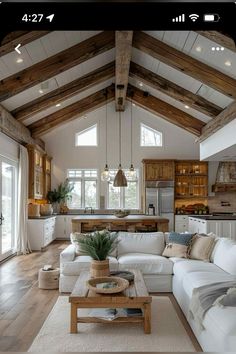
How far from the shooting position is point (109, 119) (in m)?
11.6

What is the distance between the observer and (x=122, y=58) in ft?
23.0

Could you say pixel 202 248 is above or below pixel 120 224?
below

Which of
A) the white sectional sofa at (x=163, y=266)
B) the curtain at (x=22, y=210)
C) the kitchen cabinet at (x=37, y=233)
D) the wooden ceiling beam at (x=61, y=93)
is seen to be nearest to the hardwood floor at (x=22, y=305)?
the white sectional sofa at (x=163, y=266)

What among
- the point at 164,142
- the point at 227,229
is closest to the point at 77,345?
the point at 227,229

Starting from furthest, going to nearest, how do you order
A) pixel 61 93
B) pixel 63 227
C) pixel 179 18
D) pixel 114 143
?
pixel 114 143 → pixel 63 227 → pixel 61 93 → pixel 179 18

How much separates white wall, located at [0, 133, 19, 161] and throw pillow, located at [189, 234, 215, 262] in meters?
4.44

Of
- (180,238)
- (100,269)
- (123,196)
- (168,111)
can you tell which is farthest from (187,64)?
(123,196)

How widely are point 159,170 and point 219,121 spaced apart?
3633mm

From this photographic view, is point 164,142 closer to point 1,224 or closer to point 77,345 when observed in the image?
point 1,224

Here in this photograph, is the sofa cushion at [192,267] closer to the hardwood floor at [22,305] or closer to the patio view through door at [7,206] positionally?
the hardwood floor at [22,305]

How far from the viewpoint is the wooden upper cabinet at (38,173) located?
927cm

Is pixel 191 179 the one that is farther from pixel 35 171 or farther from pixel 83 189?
pixel 35 171

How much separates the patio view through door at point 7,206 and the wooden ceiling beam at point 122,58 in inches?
127

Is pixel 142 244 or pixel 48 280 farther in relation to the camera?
pixel 142 244
